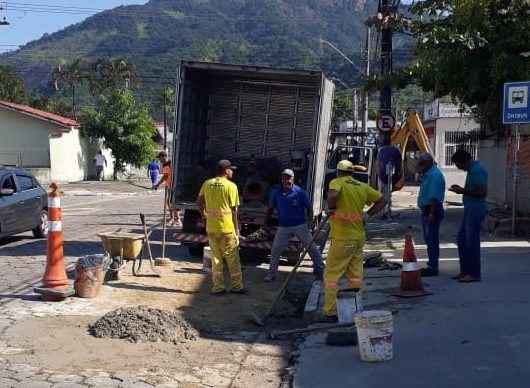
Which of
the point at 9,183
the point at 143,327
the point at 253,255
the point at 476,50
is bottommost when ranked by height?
the point at 143,327

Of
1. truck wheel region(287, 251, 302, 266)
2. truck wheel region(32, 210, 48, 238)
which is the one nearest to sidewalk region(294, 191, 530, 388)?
truck wheel region(287, 251, 302, 266)

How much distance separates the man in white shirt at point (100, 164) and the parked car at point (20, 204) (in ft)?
86.1

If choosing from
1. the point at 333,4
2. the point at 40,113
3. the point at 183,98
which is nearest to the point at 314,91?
the point at 183,98

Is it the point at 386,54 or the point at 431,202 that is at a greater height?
the point at 386,54

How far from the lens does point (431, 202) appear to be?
10.4 metres

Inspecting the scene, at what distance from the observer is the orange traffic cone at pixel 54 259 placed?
9180 mm

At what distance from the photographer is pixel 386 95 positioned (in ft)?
67.9

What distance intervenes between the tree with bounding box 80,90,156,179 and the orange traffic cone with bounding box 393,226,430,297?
35115mm

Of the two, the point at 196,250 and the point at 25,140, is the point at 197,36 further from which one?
the point at 196,250

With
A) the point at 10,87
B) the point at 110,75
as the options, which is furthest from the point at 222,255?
the point at 110,75

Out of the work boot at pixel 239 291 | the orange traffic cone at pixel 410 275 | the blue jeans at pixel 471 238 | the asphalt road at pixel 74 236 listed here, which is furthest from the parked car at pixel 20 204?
the blue jeans at pixel 471 238

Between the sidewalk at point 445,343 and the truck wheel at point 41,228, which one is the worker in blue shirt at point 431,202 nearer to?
the sidewalk at point 445,343

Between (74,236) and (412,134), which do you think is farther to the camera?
(412,134)

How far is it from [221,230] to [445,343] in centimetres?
389
